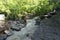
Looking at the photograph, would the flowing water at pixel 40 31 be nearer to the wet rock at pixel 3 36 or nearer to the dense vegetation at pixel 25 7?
the wet rock at pixel 3 36

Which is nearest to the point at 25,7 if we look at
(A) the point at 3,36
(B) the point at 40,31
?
(B) the point at 40,31

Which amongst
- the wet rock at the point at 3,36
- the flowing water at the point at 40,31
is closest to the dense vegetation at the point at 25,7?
the flowing water at the point at 40,31

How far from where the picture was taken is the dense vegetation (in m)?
10.6

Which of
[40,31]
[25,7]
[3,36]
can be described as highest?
[25,7]

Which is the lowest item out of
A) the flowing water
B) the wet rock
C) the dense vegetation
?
the flowing water

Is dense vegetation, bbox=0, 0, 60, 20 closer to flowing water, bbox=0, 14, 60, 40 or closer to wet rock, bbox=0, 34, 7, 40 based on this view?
flowing water, bbox=0, 14, 60, 40

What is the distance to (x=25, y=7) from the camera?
432 inches

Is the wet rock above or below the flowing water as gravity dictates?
above

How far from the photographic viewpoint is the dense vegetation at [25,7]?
10.6 meters

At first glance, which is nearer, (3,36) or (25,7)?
(3,36)

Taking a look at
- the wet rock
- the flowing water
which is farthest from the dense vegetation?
the wet rock

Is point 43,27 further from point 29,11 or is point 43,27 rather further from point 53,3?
point 53,3

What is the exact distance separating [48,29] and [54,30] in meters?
0.30

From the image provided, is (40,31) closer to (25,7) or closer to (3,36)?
(3,36)
